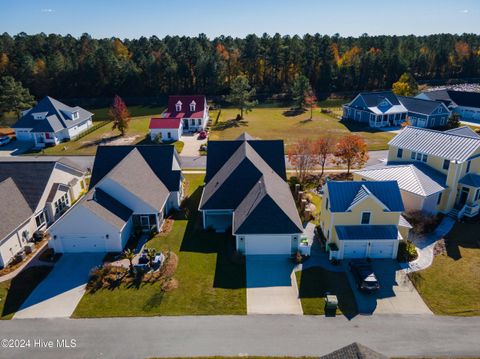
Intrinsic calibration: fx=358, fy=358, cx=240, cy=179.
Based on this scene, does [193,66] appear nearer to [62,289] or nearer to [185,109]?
[185,109]

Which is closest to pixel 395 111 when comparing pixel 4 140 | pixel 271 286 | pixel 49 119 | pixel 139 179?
pixel 139 179

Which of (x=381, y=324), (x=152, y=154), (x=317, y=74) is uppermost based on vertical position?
(x=317, y=74)

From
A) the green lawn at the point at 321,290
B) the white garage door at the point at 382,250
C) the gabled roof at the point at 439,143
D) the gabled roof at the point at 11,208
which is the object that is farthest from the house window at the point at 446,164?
the gabled roof at the point at 11,208

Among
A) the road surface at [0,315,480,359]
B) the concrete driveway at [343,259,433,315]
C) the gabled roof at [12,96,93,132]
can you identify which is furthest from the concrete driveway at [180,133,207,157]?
the road surface at [0,315,480,359]

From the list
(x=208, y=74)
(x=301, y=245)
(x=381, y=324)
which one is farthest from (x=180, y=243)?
(x=208, y=74)

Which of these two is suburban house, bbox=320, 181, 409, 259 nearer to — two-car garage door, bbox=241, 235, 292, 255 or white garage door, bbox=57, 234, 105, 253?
two-car garage door, bbox=241, 235, 292, 255

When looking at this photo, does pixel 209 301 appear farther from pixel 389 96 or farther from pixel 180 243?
pixel 389 96
